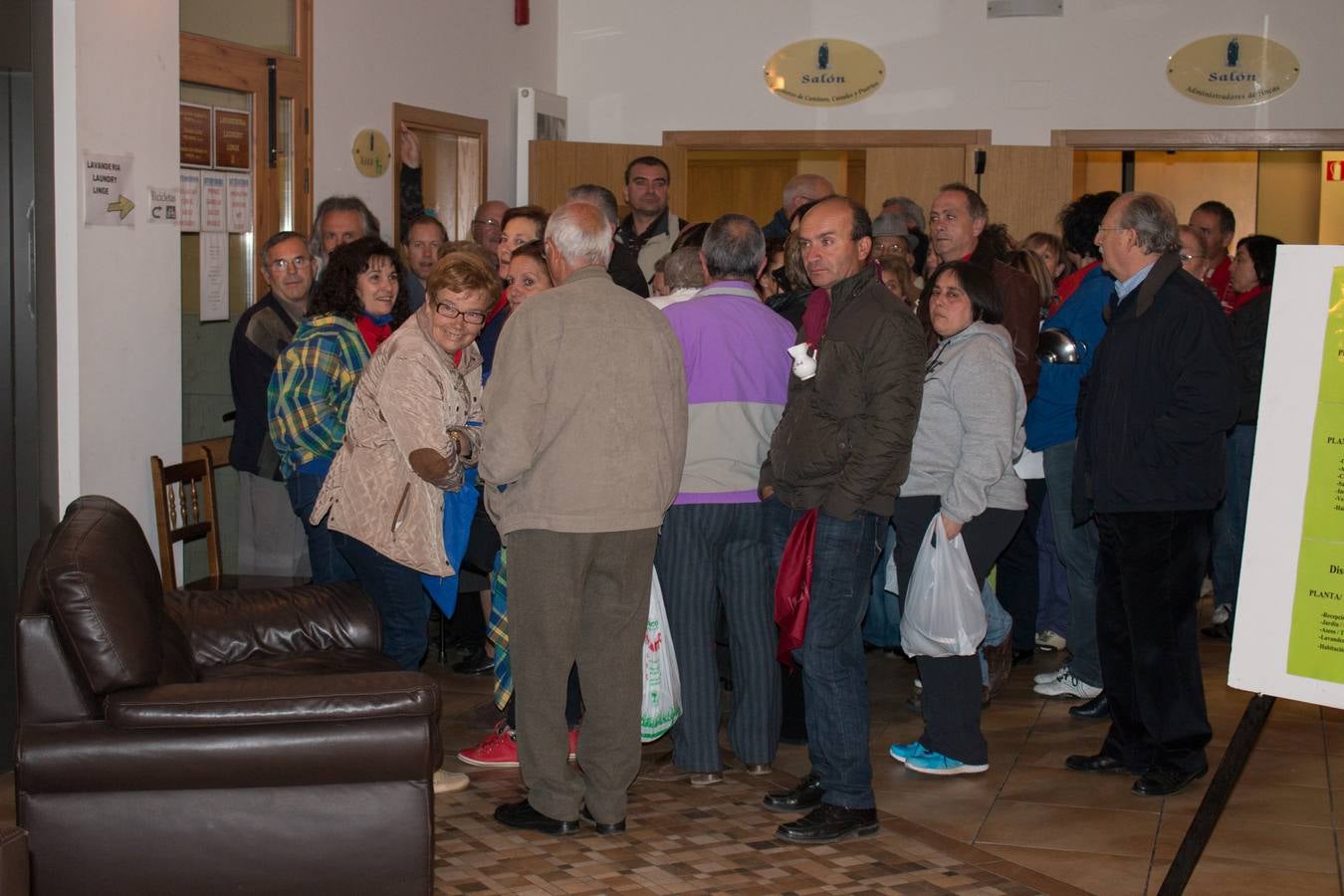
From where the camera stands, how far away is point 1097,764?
15.0 ft

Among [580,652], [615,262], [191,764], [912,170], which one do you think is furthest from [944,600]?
[912,170]

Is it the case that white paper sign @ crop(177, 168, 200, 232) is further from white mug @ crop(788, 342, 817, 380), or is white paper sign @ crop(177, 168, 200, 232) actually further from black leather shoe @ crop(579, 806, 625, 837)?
black leather shoe @ crop(579, 806, 625, 837)

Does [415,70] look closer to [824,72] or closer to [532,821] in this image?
[824,72]

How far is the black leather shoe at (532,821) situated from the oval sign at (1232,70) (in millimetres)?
7031

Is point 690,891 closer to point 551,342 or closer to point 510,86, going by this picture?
point 551,342

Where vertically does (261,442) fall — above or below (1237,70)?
below

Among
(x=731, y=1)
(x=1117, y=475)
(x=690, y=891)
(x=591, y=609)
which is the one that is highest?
(x=731, y=1)

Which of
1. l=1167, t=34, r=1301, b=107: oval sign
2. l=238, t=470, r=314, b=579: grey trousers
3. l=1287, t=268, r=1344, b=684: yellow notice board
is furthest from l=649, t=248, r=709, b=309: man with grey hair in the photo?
l=1167, t=34, r=1301, b=107: oval sign

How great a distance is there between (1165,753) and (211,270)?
398 centimetres

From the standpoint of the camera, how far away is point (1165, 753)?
172 inches

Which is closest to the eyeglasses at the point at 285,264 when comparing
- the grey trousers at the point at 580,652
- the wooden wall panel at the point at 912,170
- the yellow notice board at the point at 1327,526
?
the grey trousers at the point at 580,652

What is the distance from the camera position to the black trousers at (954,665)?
4367mm

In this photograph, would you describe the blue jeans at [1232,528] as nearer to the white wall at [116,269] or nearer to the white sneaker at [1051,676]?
the white sneaker at [1051,676]

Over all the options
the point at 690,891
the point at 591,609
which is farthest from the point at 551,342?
the point at 690,891
